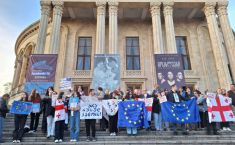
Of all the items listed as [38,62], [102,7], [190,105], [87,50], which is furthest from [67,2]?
[190,105]

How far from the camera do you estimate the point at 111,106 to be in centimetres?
940

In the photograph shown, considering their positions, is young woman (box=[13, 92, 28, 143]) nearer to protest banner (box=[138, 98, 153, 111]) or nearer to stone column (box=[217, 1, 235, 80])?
protest banner (box=[138, 98, 153, 111])

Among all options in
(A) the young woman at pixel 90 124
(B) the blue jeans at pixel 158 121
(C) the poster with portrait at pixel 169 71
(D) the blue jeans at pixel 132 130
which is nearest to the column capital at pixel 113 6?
(C) the poster with portrait at pixel 169 71

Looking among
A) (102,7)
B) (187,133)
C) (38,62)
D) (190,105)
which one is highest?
(102,7)

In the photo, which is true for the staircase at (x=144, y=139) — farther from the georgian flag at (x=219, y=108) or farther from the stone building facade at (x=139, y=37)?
the stone building facade at (x=139, y=37)

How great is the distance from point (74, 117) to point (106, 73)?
7.67 meters

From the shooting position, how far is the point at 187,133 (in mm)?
8789

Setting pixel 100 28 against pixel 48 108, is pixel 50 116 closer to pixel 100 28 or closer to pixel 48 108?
pixel 48 108

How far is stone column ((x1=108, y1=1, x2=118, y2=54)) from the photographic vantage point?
18.4 m

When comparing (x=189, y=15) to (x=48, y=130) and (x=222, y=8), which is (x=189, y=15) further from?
(x=48, y=130)

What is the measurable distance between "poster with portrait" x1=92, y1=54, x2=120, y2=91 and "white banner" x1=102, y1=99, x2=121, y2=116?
6049 mm

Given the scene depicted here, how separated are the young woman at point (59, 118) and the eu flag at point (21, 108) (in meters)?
1.11

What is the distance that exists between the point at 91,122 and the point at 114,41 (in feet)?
36.8

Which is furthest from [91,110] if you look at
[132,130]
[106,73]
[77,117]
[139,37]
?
[139,37]
